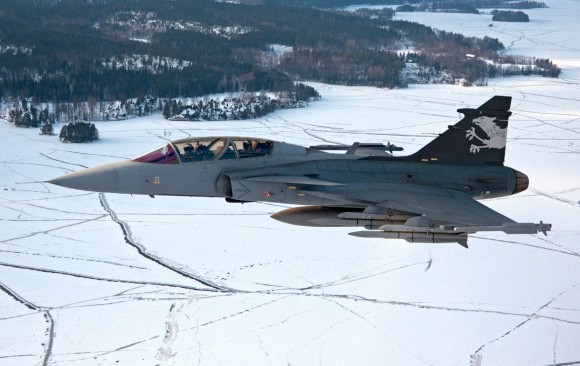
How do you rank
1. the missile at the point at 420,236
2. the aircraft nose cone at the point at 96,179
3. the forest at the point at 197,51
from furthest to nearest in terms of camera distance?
the forest at the point at 197,51 < the aircraft nose cone at the point at 96,179 < the missile at the point at 420,236

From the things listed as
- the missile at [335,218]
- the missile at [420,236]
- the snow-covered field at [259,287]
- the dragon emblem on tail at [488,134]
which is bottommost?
the snow-covered field at [259,287]

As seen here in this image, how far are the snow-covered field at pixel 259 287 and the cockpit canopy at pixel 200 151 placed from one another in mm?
13208

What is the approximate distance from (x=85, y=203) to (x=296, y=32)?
295 feet

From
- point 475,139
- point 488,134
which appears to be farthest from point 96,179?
point 488,134

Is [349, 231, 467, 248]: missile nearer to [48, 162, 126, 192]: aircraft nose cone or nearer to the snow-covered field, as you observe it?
[48, 162, 126, 192]: aircraft nose cone

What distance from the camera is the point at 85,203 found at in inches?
2132

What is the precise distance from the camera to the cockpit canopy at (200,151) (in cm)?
2433

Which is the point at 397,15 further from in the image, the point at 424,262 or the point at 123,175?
the point at 123,175

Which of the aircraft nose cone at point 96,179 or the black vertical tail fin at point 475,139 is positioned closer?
the aircraft nose cone at point 96,179

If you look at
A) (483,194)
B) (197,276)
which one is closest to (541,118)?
(197,276)

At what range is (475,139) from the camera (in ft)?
84.9

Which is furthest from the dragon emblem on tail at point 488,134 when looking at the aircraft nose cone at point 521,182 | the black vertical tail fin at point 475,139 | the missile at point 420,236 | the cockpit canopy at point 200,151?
the cockpit canopy at point 200,151

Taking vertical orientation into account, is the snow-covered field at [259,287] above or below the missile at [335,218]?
below

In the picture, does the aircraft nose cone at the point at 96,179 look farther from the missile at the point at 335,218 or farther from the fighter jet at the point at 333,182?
the missile at the point at 335,218
